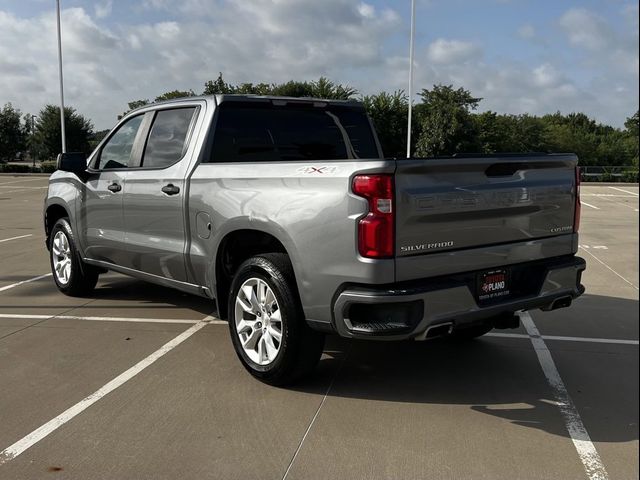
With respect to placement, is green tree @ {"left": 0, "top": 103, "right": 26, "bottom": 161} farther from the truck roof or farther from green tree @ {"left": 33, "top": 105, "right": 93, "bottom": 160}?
the truck roof

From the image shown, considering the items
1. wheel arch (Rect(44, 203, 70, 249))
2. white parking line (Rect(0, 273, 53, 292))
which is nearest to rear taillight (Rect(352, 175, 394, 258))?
wheel arch (Rect(44, 203, 70, 249))

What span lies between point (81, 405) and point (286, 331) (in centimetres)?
137

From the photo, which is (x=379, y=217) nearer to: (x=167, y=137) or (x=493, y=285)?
(x=493, y=285)

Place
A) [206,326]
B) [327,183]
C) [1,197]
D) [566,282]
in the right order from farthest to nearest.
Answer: [1,197] → [206,326] → [566,282] → [327,183]

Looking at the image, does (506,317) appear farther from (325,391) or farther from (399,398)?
(325,391)

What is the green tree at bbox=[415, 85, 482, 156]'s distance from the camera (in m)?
35.0

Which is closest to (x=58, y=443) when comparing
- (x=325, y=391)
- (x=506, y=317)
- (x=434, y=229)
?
(x=325, y=391)

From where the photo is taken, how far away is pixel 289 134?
5.20 m

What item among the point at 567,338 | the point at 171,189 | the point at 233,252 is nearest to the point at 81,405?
the point at 233,252

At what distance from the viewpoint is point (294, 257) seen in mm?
3814

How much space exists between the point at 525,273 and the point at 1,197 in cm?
2371

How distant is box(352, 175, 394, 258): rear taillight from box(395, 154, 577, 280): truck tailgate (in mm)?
48

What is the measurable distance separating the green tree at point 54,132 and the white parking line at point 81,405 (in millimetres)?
51634

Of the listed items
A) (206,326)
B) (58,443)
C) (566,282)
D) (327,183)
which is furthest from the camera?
(206,326)
